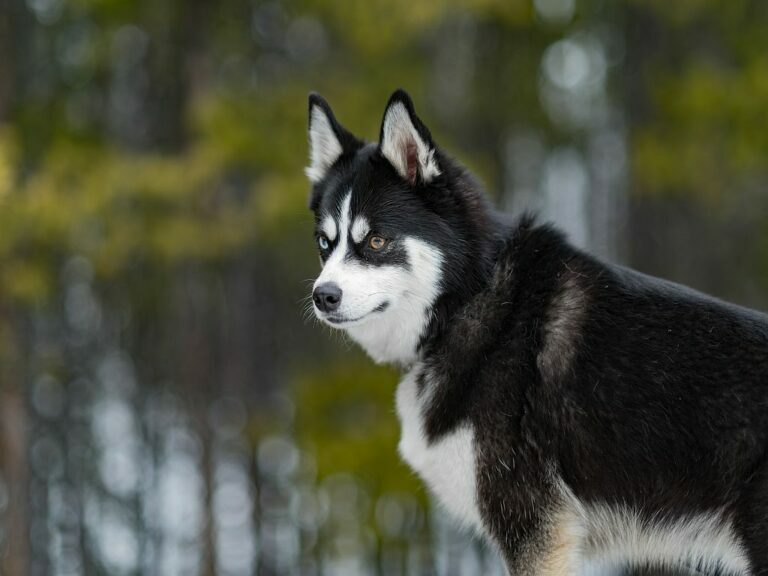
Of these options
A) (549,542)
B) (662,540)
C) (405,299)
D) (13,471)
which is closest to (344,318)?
(405,299)

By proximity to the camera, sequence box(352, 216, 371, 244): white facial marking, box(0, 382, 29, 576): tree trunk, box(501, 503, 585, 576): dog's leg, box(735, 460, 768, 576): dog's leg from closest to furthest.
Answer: box(735, 460, 768, 576): dog's leg → box(501, 503, 585, 576): dog's leg → box(352, 216, 371, 244): white facial marking → box(0, 382, 29, 576): tree trunk

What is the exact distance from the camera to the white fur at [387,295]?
3701mm

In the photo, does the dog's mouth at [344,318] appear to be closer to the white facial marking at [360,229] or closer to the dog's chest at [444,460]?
the white facial marking at [360,229]

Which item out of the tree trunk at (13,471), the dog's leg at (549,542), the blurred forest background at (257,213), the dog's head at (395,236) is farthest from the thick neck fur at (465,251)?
the tree trunk at (13,471)

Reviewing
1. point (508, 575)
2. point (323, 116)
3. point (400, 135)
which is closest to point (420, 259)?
point (400, 135)

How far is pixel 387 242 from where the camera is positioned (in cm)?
384

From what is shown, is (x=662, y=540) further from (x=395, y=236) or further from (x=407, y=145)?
(x=407, y=145)

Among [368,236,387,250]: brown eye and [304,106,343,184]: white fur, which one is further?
[304,106,343,184]: white fur

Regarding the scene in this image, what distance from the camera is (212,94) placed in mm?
10523

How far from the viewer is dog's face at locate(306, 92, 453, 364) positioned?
3.72 meters

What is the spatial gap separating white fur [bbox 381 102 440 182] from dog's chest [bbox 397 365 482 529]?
889mm

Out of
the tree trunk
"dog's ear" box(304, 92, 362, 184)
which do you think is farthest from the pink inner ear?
the tree trunk

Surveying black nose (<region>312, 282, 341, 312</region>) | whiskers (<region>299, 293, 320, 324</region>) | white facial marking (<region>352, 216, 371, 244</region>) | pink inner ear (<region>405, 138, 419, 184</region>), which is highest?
pink inner ear (<region>405, 138, 419, 184</region>)

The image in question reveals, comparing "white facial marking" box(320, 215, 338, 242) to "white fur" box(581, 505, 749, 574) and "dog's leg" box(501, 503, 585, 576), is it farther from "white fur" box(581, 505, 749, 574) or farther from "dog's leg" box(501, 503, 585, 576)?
"white fur" box(581, 505, 749, 574)
